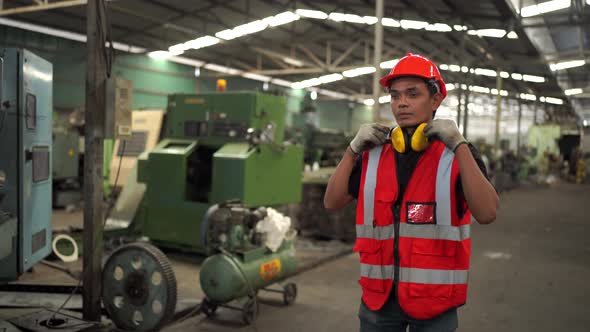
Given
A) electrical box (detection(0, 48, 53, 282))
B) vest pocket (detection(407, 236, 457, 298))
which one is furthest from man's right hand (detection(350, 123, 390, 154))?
electrical box (detection(0, 48, 53, 282))

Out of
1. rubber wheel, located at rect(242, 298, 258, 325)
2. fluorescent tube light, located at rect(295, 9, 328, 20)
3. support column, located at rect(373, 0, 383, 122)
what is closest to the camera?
rubber wheel, located at rect(242, 298, 258, 325)

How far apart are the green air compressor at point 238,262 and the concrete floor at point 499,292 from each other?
19cm

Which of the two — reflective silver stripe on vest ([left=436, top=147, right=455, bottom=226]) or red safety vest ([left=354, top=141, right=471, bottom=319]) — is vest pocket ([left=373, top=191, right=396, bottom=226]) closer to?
red safety vest ([left=354, top=141, right=471, bottom=319])

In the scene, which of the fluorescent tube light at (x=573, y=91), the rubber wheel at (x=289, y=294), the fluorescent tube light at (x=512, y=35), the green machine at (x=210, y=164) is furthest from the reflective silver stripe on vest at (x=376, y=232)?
the fluorescent tube light at (x=573, y=91)

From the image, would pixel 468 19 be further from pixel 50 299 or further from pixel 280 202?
pixel 50 299

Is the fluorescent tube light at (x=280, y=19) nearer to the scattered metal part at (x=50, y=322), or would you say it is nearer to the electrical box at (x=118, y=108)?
the electrical box at (x=118, y=108)

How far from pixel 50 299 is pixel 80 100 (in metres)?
10.1

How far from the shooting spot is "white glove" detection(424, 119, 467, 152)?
147 cm

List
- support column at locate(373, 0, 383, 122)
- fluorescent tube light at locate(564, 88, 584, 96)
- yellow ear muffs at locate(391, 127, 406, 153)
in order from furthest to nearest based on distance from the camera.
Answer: fluorescent tube light at locate(564, 88, 584, 96), support column at locate(373, 0, 383, 122), yellow ear muffs at locate(391, 127, 406, 153)

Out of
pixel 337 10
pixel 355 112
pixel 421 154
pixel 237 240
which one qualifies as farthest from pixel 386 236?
pixel 355 112

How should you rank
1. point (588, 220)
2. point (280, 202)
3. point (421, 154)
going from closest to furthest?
point (421, 154) < point (280, 202) < point (588, 220)

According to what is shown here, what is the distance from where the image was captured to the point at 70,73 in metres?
12.1

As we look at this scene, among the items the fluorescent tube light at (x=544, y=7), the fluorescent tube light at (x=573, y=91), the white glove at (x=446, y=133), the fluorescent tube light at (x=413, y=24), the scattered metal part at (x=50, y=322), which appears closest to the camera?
the white glove at (x=446, y=133)

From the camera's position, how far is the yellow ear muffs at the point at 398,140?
158 cm
